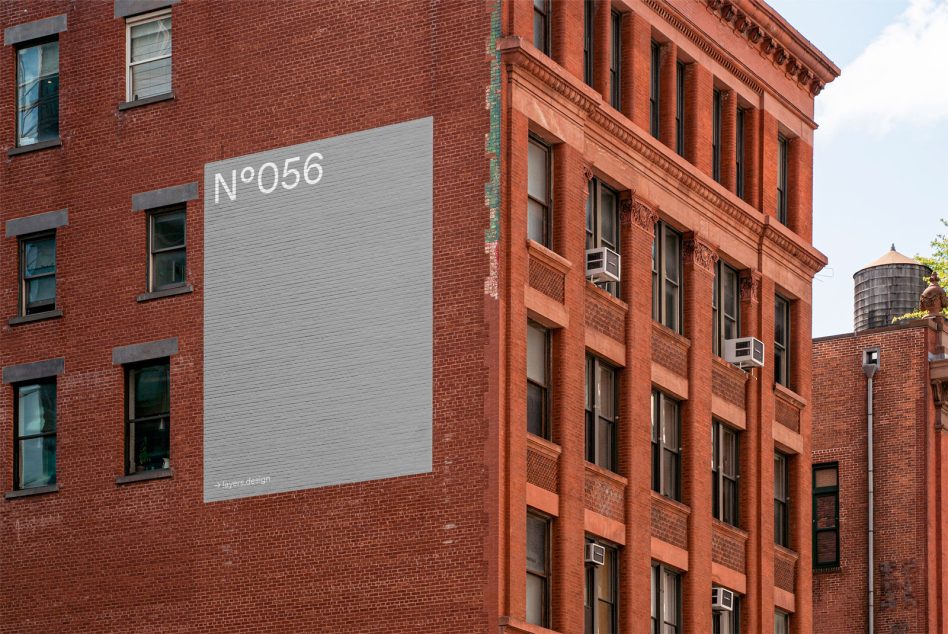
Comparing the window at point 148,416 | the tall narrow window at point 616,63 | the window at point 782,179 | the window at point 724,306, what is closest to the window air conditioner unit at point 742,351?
the window at point 724,306

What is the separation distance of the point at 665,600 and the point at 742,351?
688cm

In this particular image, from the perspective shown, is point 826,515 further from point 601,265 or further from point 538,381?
A: point 538,381

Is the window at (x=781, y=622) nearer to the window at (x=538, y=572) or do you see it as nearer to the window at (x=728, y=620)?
the window at (x=728, y=620)

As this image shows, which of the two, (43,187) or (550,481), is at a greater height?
(43,187)

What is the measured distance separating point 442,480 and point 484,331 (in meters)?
2.85

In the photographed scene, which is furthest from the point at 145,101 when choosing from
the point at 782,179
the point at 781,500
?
the point at 781,500

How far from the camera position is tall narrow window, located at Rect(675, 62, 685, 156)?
49344mm

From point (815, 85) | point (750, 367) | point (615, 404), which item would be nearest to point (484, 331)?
point (615, 404)

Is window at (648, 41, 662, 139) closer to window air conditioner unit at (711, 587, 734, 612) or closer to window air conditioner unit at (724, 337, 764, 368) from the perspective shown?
window air conditioner unit at (724, 337, 764, 368)

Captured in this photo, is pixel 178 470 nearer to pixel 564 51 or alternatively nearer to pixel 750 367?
pixel 564 51

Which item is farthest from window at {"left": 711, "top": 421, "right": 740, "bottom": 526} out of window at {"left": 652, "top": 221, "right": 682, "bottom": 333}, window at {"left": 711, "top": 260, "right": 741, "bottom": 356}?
window at {"left": 652, "top": 221, "right": 682, "bottom": 333}

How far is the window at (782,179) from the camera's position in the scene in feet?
179

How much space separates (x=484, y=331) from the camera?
133 ft

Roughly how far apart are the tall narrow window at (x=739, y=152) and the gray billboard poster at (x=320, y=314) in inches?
492
